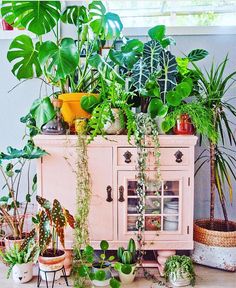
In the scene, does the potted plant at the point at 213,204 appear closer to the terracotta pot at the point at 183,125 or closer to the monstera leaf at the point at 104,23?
the terracotta pot at the point at 183,125

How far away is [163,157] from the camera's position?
238 centimetres

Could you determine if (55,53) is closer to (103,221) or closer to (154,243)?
(103,221)

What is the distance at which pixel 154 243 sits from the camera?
2.43 meters

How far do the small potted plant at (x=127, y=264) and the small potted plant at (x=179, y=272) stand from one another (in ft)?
0.72

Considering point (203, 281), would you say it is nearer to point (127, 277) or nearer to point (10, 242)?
point (127, 277)

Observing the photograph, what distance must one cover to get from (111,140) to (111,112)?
0.59 feet

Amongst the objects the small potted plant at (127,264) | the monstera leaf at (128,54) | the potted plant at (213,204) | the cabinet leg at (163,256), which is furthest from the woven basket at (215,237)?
the monstera leaf at (128,54)

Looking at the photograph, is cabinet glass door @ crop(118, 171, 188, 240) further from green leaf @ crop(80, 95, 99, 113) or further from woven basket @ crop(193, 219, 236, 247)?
green leaf @ crop(80, 95, 99, 113)

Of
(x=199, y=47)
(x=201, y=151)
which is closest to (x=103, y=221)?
(x=201, y=151)

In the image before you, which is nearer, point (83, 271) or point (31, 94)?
point (83, 271)

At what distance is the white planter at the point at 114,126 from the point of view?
237 centimetres

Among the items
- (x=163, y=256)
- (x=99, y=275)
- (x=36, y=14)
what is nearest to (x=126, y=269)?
(x=99, y=275)

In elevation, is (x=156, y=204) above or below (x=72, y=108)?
below

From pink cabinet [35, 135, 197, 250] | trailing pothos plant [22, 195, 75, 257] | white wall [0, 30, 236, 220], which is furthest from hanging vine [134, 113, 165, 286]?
white wall [0, 30, 236, 220]
